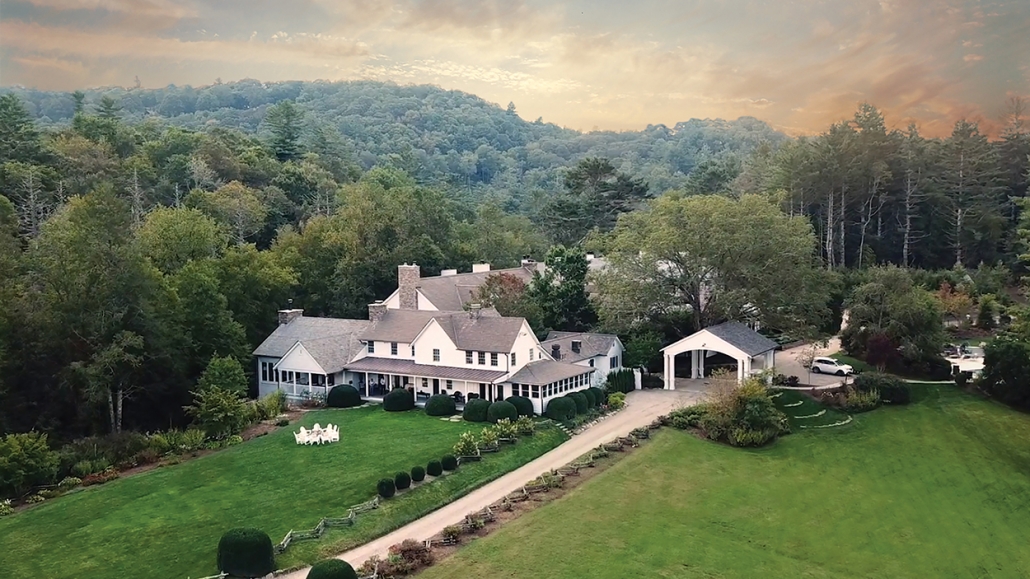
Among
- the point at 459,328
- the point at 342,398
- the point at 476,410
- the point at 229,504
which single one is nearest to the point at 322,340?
the point at 342,398

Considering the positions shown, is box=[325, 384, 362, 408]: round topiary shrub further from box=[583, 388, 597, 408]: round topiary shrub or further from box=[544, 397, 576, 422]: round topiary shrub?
box=[583, 388, 597, 408]: round topiary shrub

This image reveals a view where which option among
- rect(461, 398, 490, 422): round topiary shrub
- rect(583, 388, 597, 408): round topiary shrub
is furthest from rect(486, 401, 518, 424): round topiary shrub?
rect(583, 388, 597, 408): round topiary shrub

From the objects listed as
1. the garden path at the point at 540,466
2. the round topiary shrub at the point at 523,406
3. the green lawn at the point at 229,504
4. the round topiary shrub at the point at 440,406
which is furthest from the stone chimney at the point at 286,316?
the garden path at the point at 540,466

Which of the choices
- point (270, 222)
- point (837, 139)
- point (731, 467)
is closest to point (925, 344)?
point (731, 467)

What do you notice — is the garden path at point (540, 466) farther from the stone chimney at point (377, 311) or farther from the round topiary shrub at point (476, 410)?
the stone chimney at point (377, 311)

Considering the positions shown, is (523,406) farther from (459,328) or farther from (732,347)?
(732,347)

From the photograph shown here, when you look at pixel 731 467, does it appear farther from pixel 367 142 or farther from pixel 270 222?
pixel 367 142
